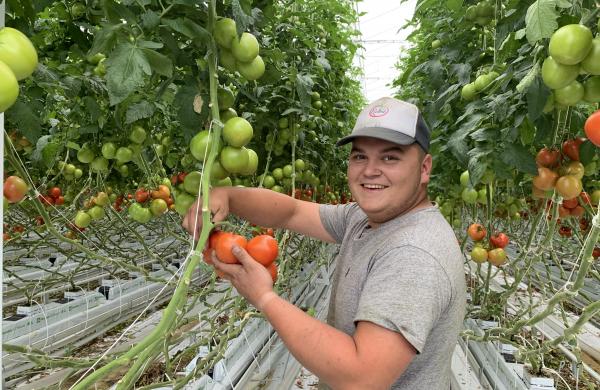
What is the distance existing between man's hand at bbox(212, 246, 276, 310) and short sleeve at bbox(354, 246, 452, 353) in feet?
0.69

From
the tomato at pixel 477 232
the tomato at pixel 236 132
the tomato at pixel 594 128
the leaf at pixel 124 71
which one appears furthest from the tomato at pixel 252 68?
the tomato at pixel 477 232

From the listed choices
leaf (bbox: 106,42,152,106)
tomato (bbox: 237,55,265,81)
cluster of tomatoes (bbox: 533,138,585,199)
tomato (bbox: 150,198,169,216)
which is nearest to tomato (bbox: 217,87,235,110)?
tomato (bbox: 237,55,265,81)

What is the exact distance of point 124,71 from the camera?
0.88 metres

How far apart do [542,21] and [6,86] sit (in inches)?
41.5

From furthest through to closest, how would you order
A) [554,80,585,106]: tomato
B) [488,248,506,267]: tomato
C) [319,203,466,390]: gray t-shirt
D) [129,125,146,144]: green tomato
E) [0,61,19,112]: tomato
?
[488,248,506,267]: tomato → [129,125,146,144]: green tomato → [554,80,585,106]: tomato → [319,203,466,390]: gray t-shirt → [0,61,19,112]: tomato

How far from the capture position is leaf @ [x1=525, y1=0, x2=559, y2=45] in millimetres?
1022

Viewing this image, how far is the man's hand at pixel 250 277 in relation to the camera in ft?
3.32

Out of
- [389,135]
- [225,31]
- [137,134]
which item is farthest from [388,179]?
[137,134]

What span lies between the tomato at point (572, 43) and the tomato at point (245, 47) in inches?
26.3

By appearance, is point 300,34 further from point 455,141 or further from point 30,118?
point 30,118

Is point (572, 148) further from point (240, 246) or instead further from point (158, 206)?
point (158, 206)

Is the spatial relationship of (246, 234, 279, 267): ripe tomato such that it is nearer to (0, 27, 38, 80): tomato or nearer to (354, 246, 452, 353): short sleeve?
(354, 246, 452, 353): short sleeve

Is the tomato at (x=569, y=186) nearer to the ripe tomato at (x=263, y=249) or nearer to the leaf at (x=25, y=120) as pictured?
the ripe tomato at (x=263, y=249)

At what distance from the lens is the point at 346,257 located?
1.42m
